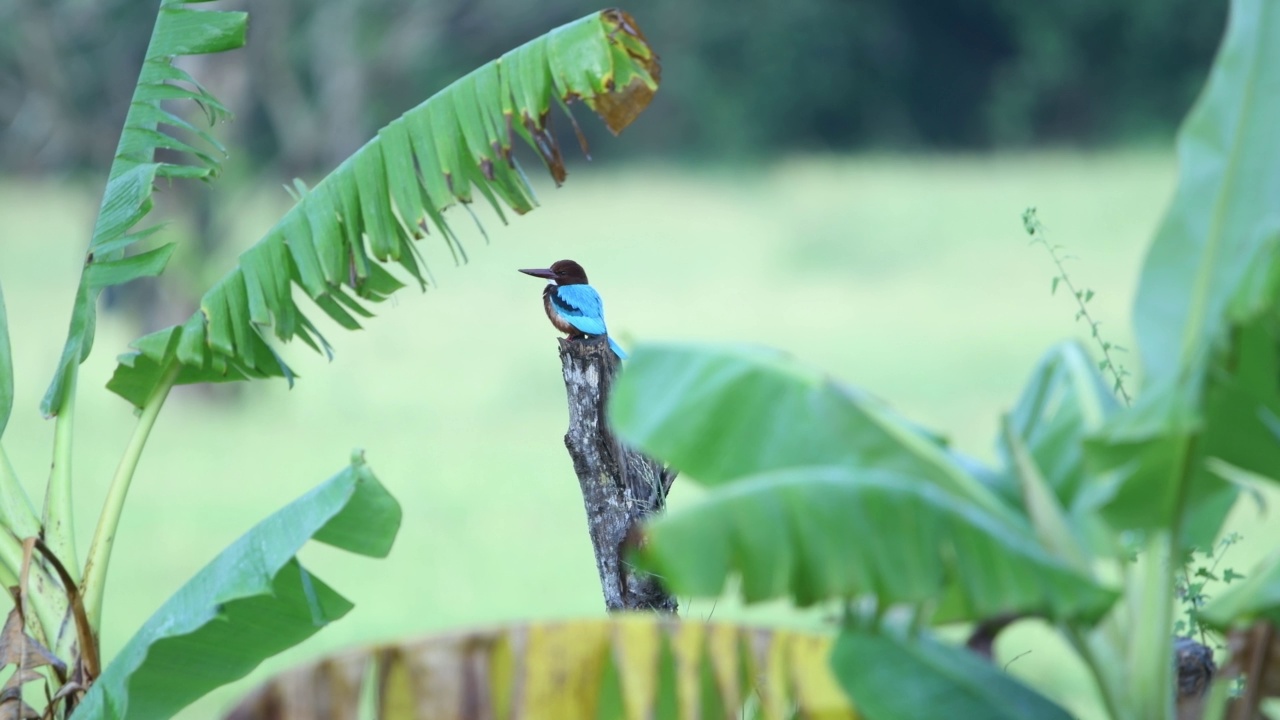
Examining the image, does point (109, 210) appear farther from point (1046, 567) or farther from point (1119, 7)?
point (1119, 7)

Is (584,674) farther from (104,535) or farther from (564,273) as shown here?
(564,273)

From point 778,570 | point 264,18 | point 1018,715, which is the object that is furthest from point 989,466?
point 264,18

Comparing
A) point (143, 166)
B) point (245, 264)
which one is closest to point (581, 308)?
point (245, 264)

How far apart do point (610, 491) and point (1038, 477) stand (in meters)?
1.23

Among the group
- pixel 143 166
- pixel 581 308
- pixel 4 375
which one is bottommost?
pixel 4 375

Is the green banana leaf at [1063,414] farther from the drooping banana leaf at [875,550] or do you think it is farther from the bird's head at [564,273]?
the bird's head at [564,273]

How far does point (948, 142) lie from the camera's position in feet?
76.5

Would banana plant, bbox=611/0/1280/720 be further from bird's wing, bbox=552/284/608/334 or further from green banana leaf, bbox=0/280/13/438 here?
bird's wing, bbox=552/284/608/334

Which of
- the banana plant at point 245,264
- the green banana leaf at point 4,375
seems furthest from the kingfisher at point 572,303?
the green banana leaf at point 4,375

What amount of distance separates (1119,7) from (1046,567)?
2327cm

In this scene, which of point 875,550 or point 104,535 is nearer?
point 875,550

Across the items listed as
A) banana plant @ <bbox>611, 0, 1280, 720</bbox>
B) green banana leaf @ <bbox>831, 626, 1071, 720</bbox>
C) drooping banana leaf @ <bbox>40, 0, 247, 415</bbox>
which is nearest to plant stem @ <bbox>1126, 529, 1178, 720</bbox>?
banana plant @ <bbox>611, 0, 1280, 720</bbox>

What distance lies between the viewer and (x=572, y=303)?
3.54 meters

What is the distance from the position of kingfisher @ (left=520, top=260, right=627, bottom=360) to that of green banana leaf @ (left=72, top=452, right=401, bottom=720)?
3.84 feet
